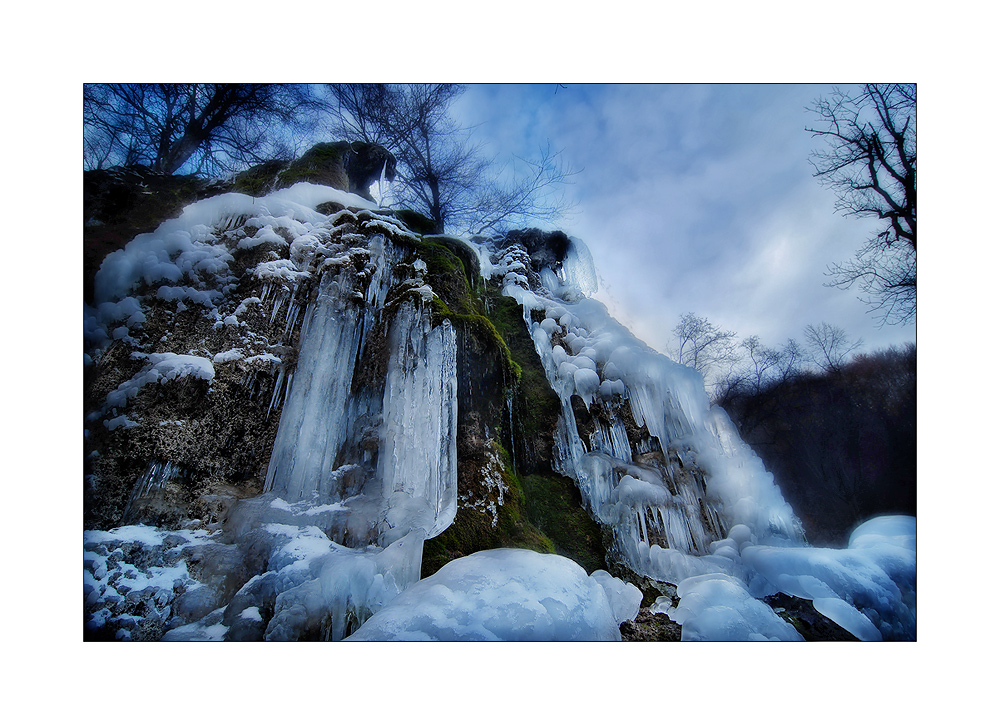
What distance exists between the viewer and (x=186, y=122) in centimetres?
290

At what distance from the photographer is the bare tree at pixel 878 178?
2711 mm

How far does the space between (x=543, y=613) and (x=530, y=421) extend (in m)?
1.54

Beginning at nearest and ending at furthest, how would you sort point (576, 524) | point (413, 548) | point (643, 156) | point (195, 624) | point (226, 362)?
→ point (195, 624) < point (413, 548) < point (226, 362) < point (576, 524) < point (643, 156)

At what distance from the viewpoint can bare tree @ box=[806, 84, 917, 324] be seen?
271 centimetres

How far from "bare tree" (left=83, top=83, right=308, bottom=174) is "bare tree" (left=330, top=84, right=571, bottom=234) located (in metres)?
0.47

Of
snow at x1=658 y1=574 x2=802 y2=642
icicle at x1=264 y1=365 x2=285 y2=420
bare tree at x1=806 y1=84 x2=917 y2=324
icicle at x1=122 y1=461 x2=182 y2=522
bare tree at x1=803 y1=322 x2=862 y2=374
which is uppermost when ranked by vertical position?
bare tree at x1=806 y1=84 x2=917 y2=324

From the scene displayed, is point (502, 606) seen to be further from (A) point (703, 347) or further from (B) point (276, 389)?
(A) point (703, 347)

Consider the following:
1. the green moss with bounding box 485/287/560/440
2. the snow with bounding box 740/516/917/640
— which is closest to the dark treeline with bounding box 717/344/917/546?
the snow with bounding box 740/516/917/640

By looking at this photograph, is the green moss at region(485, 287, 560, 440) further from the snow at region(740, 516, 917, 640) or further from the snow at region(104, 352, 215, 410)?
the snow at region(104, 352, 215, 410)

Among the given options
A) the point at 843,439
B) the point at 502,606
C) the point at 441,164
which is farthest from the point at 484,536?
the point at 441,164

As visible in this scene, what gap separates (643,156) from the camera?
320 cm

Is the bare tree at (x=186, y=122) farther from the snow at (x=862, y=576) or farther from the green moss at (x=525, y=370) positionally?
the snow at (x=862, y=576)
